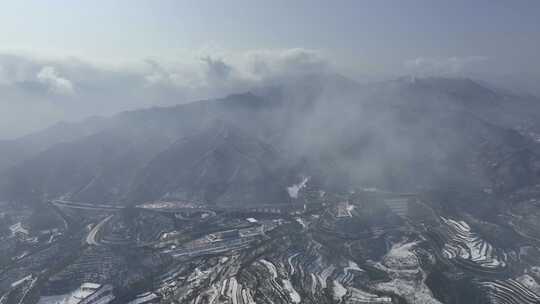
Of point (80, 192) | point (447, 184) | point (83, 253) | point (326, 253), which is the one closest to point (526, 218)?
point (447, 184)

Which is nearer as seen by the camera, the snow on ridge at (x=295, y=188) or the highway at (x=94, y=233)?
the highway at (x=94, y=233)

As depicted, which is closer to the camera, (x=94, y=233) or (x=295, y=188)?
(x=94, y=233)

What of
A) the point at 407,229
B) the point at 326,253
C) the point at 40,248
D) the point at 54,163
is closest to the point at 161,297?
the point at 326,253

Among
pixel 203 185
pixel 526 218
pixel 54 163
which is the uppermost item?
pixel 54 163

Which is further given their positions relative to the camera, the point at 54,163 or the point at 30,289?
the point at 54,163

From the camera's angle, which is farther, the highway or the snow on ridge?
the snow on ridge

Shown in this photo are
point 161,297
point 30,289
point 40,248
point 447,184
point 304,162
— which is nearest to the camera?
point 161,297

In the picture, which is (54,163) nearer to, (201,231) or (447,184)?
(201,231)

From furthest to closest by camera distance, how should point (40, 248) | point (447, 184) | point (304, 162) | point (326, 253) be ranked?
1. point (304, 162)
2. point (447, 184)
3. point (40, 248)
4. point (326, 253)

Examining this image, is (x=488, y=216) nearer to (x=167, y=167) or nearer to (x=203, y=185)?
(x=203, y=185)

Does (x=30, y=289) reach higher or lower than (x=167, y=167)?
→ lower
